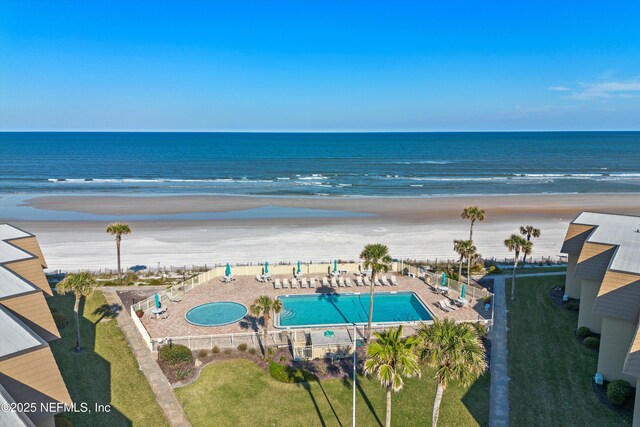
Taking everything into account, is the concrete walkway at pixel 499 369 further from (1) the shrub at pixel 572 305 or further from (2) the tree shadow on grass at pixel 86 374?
(2) the tree shadow on grass at pixel 86 374

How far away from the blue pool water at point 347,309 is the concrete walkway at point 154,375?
27.6 feet

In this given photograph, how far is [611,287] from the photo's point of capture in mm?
22031

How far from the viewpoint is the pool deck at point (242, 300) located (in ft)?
92.4

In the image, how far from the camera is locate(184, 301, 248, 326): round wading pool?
29345 millimetres

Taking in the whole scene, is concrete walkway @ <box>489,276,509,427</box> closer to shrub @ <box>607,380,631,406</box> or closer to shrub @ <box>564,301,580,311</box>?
shrub @ <box>564,301,580,311</box>

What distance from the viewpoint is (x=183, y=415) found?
19.7 m

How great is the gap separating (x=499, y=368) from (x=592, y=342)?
625 centimetres

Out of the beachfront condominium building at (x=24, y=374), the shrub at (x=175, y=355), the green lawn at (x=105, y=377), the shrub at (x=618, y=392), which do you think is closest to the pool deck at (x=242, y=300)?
the green lawn at (x=105, y=377)

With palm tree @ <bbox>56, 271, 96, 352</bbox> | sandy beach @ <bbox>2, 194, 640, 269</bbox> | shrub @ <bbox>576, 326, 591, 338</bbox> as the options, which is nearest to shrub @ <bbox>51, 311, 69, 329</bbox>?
palm tree @ <bbox>56, 271, 96, 352</bbox>

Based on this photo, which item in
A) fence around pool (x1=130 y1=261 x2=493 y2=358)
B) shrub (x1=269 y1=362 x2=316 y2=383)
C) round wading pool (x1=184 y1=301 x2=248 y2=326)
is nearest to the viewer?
shrub (x1=269 y1=362 x2=316 y2=383)

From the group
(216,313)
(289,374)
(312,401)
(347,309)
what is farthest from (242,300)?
(312,401)

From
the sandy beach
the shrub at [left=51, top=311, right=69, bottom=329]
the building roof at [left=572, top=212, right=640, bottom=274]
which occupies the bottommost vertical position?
the shrub at [left=51, top=311, right=69, bottom=329]

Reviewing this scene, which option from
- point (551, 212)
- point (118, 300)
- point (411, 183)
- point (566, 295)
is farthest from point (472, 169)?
point (118, 300)

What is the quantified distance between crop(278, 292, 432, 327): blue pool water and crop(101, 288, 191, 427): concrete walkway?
27.6 feet
